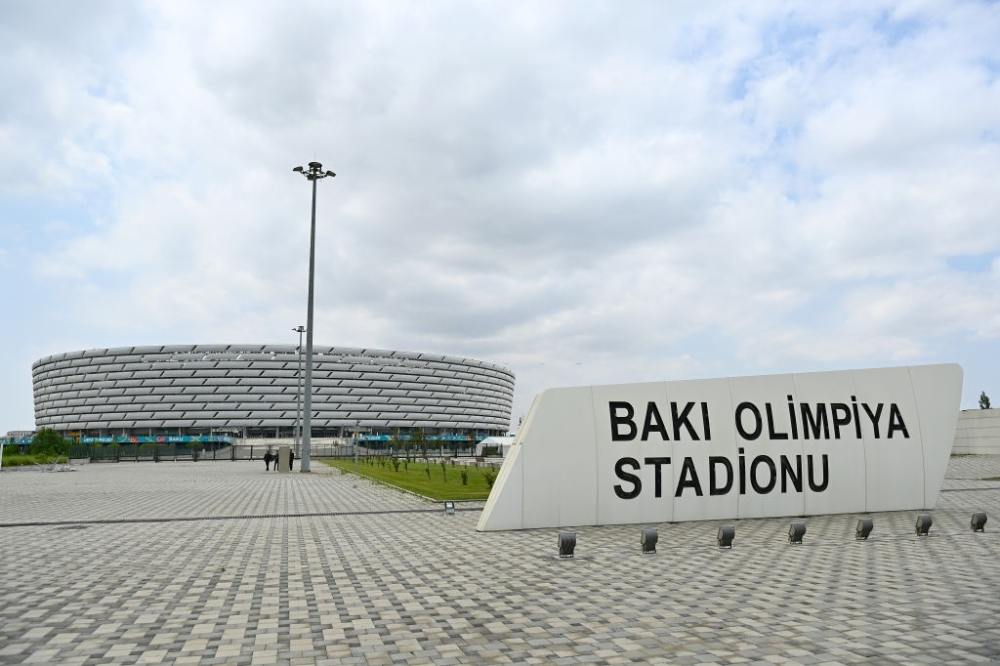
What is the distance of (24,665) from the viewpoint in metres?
6.08

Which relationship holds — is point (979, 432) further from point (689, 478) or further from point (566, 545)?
point (566, 545)

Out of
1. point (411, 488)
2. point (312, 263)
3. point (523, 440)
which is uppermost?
point (312, 263)

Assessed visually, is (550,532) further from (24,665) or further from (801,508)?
(24,665)

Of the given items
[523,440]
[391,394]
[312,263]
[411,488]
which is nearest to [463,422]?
[391,394]

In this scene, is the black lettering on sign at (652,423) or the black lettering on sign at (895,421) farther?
the black lettering on sign at (895,421)

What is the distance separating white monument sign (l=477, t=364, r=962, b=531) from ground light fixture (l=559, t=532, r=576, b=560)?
3.34 m

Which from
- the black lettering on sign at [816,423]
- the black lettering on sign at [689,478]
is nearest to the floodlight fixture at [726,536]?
the black lettering on sign at [689,478]

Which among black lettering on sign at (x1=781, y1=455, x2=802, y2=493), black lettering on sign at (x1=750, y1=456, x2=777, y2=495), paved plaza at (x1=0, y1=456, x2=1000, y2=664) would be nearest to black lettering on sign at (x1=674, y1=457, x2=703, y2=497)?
paved plaza at (x1=0, y1=456, x2=1000, y2=664)

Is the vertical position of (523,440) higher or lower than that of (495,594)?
higher

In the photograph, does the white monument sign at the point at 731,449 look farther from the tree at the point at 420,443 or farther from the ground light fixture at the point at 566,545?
the tree at the point at 420,443

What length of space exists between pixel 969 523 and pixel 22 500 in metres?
26.3

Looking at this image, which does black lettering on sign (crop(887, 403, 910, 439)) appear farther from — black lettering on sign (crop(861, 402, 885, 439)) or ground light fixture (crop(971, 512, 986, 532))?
ground light fixture (crop(971, 512, 986, 532))

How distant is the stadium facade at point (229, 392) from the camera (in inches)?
5079

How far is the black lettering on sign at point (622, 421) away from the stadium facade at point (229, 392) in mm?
117496
